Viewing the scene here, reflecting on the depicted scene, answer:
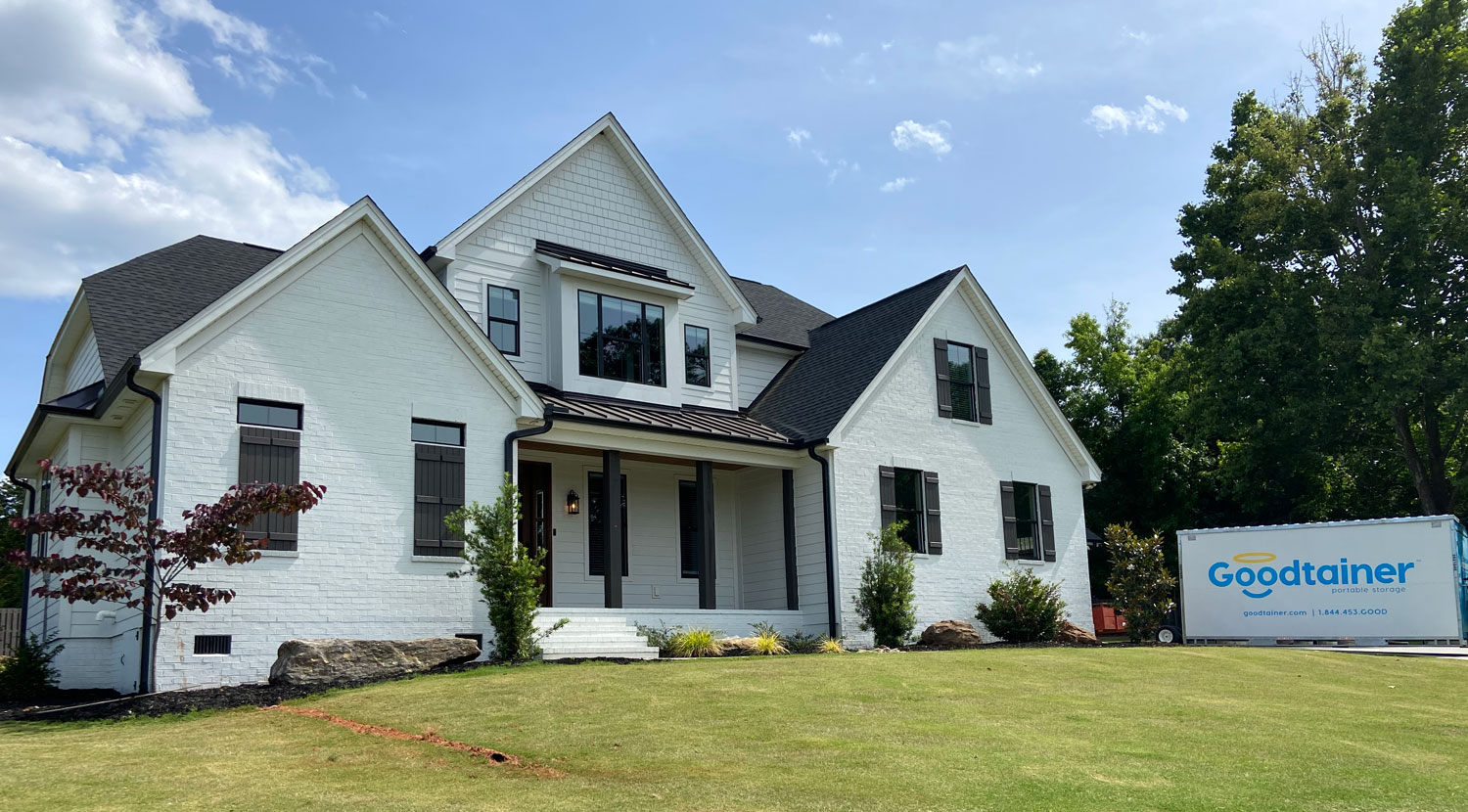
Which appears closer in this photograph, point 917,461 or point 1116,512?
point 917,461

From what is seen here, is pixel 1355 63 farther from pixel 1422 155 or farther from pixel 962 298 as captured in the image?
pixel 962 298

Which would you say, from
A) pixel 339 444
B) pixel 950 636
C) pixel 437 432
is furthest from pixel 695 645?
pixel 339 444

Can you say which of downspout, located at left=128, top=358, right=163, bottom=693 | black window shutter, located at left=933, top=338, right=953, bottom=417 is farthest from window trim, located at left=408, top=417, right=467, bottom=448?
black window shutter, located at left=933, top=338, right=953, bottom=417

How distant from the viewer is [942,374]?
22.9m

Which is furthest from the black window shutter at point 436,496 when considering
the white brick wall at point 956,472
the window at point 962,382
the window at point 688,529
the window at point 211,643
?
the window at point 962,382

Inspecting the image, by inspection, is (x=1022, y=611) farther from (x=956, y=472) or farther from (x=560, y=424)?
(x=560, y=424)

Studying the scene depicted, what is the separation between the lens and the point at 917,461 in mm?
21938

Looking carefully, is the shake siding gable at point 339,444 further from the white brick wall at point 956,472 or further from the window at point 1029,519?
the window at point 1029,519

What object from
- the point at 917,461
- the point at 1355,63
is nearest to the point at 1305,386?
the point at 1355,63

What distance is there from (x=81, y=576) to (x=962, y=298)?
16.7 meters

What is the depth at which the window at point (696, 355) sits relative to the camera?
21844 mm

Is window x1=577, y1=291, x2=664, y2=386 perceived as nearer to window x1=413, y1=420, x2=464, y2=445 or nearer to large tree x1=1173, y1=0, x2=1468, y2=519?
window x1=413, y1=420, x2=464, y2=445

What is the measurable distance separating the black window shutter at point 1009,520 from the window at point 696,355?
6408mm

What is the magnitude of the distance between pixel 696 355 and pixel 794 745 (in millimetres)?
13500
